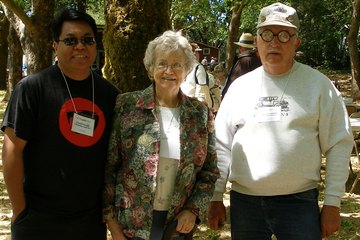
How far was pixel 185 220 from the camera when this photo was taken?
2.47 m

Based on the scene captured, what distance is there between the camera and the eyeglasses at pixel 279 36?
2545 mm

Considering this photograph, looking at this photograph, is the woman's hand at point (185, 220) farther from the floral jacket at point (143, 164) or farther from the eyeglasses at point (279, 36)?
the eyeglasses at point (279, 36)

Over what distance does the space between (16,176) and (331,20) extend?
116 feet

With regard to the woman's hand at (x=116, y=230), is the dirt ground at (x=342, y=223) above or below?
below

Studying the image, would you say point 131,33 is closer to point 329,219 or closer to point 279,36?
point 279,36

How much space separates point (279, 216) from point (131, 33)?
1.80 meters

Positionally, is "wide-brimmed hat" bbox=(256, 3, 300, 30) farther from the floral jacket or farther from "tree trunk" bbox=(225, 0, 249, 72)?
"tree trunk" bbox=(225, 0, 249, 72)

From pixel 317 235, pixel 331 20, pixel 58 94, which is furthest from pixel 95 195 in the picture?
pixel 331 20

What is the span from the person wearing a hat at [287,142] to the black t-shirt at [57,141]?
840mm

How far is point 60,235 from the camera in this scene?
2385 millimetres

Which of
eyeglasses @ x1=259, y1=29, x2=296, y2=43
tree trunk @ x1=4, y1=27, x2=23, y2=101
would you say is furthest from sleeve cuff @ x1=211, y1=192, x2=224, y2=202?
tree trunk @ x1=4, y1=27, x2=23, y2=101

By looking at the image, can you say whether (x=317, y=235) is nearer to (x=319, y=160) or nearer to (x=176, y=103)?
(x=319, y=160)

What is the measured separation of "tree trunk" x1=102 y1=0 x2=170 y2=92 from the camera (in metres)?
3.46

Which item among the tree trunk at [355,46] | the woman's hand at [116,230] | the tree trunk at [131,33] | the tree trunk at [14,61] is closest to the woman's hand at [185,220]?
the woman's hand at [116,230]
